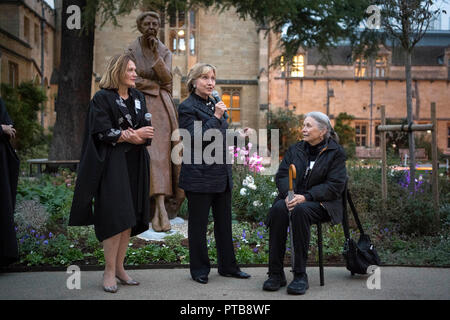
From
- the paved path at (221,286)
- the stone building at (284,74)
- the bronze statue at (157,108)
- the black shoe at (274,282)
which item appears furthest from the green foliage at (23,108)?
the black shoe at (274,282)

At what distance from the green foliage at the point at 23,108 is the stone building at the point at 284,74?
6.34 meters

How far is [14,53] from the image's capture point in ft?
68.3

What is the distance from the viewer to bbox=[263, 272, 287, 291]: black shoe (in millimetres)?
4169

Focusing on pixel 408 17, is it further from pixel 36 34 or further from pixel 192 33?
pixel 36 34

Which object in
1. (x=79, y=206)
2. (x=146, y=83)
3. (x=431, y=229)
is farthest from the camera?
(x=431, y=229)

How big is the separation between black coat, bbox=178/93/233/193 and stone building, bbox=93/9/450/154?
15929 millimetres

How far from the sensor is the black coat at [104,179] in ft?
12.9

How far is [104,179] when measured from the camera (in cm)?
397

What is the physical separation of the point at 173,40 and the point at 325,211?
21764mm

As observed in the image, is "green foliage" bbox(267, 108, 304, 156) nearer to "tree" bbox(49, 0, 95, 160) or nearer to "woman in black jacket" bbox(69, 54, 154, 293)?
"tree" bbox(49, 0, 95, 160)

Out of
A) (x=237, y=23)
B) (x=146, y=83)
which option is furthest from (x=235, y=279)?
(x=237, y=23)

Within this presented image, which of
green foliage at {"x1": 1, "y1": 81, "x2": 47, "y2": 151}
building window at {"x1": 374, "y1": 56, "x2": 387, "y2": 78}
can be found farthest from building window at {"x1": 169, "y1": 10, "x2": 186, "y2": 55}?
building window at {"x1": 374, "y1": 56, "x2": 387, "y2": 78}

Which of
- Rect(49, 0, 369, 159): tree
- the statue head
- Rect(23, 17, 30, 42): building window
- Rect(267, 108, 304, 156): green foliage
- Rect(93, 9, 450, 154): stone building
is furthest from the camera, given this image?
Rect(267, 108, 304, 156): green foliage

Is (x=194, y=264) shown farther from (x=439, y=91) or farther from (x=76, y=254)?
(x=439, y=91)
